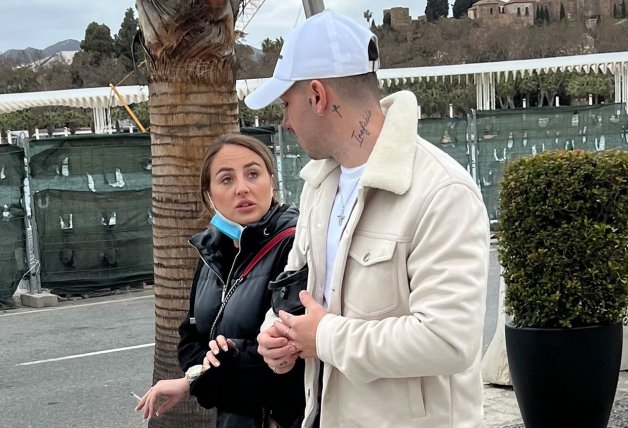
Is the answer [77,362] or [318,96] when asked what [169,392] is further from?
[77,362]

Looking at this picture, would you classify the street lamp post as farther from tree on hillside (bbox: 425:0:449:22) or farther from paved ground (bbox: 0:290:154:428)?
tree on hillside (bbox: 425:0:449:22)

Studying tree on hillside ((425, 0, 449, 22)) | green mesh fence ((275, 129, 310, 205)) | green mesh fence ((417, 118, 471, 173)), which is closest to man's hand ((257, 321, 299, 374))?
green mesh fence ((275, 129, 310, 205))

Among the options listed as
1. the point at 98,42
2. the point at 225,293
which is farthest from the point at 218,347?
the point at 98,42

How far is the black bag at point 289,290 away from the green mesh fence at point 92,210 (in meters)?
10.5

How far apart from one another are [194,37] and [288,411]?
2408 millimetres

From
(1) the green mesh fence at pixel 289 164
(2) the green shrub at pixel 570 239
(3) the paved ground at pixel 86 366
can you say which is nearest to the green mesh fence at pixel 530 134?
(1) the green mesh fence at pixel 289 164

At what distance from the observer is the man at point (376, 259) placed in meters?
2.16

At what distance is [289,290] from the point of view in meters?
2.65

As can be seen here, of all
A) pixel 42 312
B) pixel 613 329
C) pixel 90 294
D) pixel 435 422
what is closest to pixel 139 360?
pixel 42 312

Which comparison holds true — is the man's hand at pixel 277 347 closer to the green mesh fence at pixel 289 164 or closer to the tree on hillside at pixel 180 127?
the tree on hillside at pixel 180 127

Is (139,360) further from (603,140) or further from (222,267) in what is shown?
(603,140)

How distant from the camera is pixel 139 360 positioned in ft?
29.1

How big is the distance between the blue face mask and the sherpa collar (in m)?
0.94

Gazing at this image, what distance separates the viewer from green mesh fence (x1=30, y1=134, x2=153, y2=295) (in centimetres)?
1268
